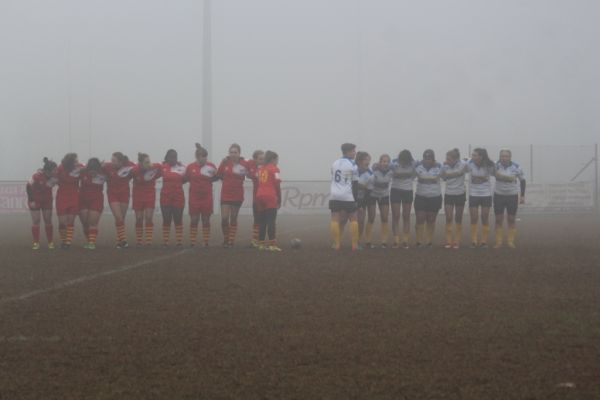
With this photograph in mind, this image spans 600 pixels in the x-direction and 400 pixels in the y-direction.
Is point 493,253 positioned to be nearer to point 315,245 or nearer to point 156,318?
point 315,245

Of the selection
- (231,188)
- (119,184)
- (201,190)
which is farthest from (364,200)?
(119,184)

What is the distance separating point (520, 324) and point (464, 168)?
28.5 ft

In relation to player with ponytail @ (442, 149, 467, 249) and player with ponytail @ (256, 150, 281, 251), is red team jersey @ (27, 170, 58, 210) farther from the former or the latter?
player with ponytail @ (442, 149, 467, 249)

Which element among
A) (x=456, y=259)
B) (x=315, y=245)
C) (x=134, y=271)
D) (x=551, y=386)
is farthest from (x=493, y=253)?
(x=551, y=386)

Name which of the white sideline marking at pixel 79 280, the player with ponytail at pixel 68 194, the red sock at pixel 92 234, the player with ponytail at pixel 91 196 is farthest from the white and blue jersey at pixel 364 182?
the player with ponytail at pixel 68 194

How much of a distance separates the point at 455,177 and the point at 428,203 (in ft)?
2.23

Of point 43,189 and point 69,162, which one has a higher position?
point 69,162

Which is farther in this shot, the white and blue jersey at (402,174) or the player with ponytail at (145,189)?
the white and blue jersey at (402,174)

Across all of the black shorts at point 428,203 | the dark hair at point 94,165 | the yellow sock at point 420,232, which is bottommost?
the yellow sock at point 420,232

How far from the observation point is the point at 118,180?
47.4 ft

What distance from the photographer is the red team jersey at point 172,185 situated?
48.0 ft

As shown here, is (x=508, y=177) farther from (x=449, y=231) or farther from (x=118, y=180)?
(x=118, y=180)

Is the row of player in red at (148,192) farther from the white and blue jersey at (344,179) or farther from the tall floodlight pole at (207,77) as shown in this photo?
the tall floodlight pole at (207,77)

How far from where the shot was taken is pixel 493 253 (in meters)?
12.9
